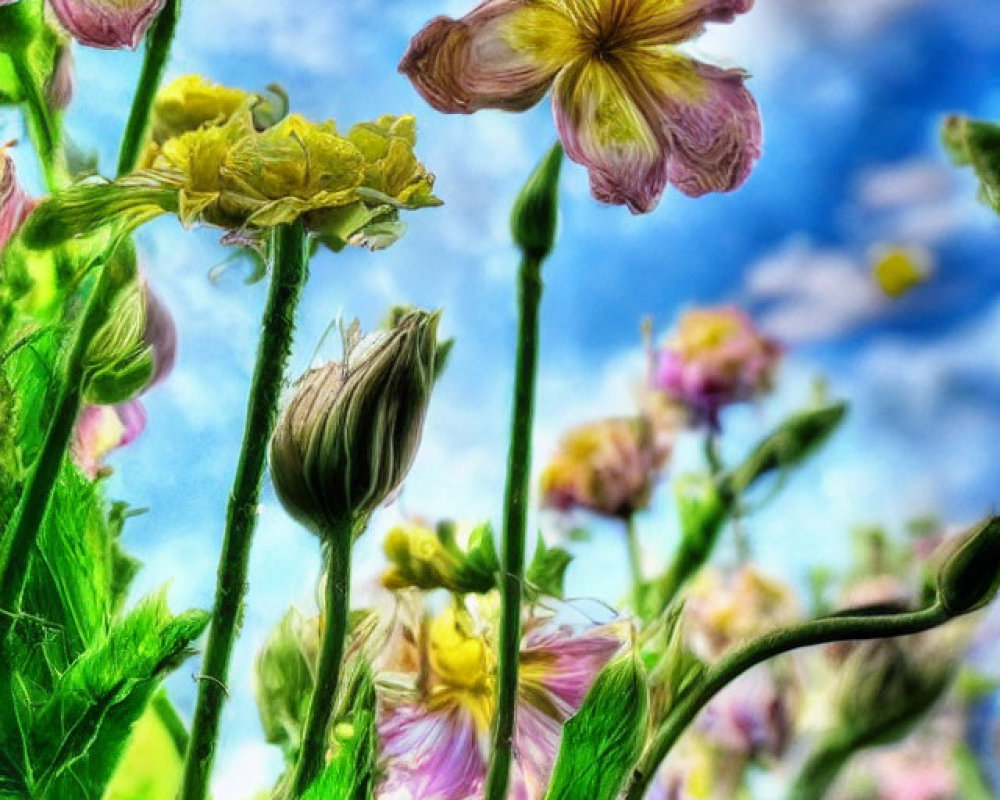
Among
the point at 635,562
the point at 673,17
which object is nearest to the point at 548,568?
the point at 635,562

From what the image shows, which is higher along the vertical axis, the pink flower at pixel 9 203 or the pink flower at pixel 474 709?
the pink flower at pixel 9 203

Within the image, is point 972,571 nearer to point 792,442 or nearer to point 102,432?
point 792,442

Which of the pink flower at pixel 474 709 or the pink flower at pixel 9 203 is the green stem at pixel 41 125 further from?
the pink flower at pixel 474 709

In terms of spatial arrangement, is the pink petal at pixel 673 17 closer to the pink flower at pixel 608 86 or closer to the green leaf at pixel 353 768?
the pink flower at pixel 608 86

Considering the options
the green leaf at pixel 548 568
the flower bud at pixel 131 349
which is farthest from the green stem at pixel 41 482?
the green leaf at pixel 548 568

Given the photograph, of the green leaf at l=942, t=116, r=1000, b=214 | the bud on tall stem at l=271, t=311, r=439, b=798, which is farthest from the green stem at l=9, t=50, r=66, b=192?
the green leaf at l=942, t=116, r=1000, b=214

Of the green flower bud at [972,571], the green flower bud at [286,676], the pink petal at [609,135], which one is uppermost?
the pink petal at [609,135]

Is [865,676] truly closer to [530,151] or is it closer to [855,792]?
[855,792]
